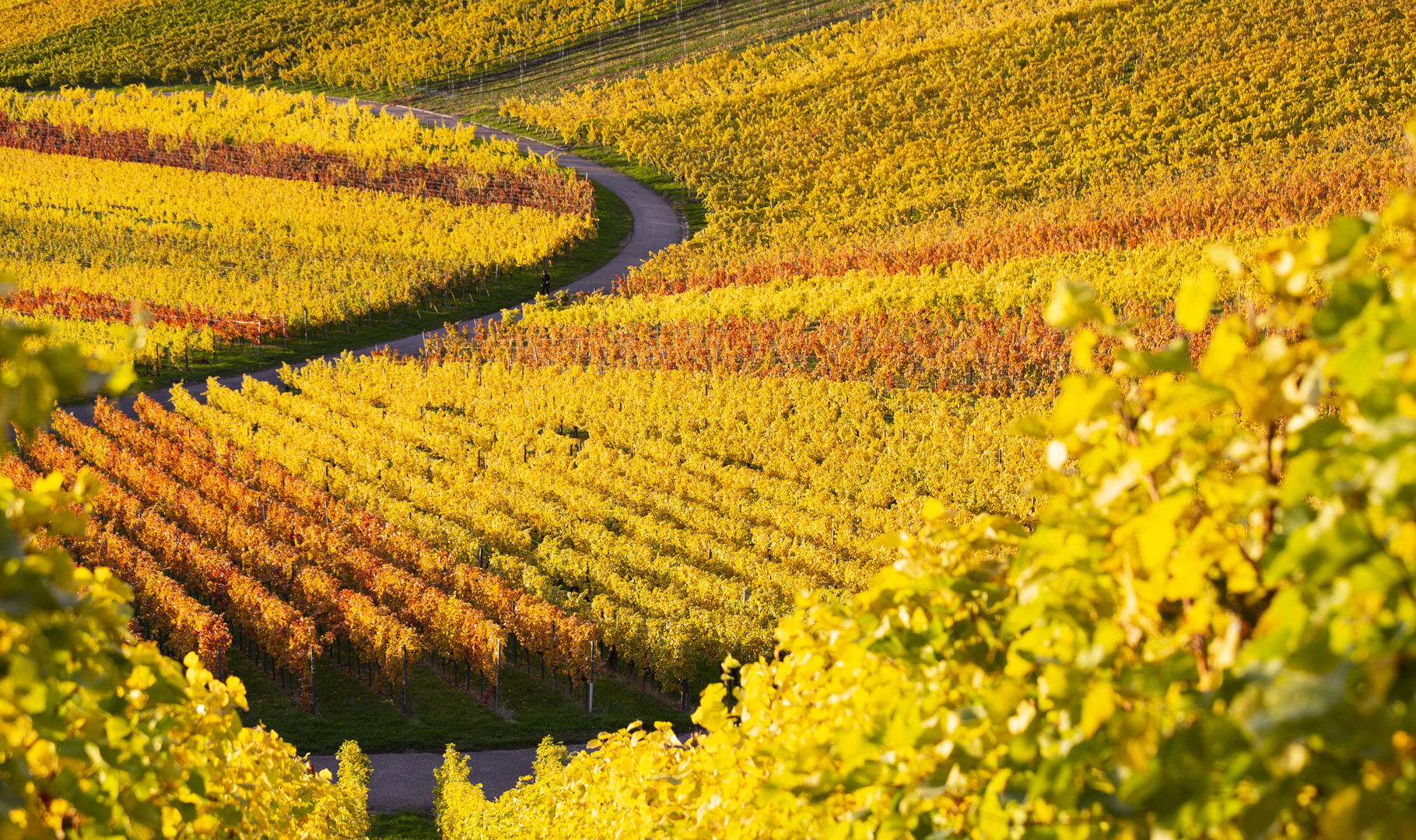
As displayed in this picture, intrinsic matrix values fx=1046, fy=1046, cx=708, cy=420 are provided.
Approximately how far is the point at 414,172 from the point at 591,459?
34.5 m

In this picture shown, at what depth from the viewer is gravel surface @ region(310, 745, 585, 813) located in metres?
12.9

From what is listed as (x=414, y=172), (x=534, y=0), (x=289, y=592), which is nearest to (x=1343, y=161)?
(x=289, y=592)

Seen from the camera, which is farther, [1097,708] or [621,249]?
[621,249]

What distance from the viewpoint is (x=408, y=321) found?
3422 cm

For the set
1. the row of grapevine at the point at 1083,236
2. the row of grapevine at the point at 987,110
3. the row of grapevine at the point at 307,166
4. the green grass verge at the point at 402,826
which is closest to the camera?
the green grass verge at the point at 402,826

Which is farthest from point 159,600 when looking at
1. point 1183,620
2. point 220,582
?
point 1183,620

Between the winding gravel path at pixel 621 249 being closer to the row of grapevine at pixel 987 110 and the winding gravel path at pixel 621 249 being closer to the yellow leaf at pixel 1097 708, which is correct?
the row of grapevine at pixel 987 110

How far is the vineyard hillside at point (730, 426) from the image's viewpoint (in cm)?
201

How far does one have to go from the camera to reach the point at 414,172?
50969 mm

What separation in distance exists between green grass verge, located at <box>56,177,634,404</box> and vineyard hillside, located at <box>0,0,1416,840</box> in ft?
0.74

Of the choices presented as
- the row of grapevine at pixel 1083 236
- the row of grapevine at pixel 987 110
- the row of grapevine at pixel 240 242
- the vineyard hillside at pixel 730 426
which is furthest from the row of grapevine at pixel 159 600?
the row of grapevine at pixel 987 110

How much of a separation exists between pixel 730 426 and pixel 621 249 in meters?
22.6

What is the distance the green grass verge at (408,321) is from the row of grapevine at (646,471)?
3.16 metres

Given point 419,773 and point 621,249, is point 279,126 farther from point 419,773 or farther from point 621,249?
point 419,773
